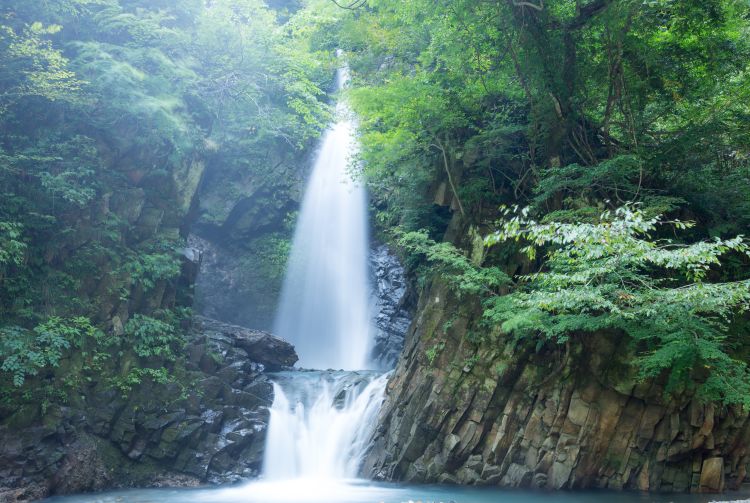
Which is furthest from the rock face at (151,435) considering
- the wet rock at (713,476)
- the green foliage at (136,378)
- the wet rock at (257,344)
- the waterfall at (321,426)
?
the wet rock at (713,476)

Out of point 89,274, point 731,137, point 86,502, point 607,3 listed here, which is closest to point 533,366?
point 731,137

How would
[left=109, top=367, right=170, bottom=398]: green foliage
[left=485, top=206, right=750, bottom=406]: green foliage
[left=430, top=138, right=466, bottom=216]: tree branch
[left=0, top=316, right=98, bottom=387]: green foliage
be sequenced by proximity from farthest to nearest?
1. [left=430, top=138, right=466, bottom=216]: tree branch
2. [left=109, top=367, right=170, bottom=398]: green foliage
3. [left=0, top=316, right=98, bottom=387]: green foliage
4. [left=485, top=206, right=750, bottom=406]: green foliage

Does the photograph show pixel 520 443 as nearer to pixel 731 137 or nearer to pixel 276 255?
pixel 731 137

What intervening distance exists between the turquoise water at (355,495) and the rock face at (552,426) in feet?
1.43

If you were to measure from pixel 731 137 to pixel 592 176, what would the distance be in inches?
152

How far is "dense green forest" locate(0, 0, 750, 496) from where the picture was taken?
10.7 metres

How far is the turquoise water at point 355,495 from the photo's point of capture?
33.2ft

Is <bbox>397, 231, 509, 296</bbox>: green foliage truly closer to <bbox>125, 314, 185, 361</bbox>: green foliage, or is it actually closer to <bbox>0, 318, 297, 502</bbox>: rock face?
<bbox>0, 318, 297, 502</bbox>: rock face

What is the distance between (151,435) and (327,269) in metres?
11.3

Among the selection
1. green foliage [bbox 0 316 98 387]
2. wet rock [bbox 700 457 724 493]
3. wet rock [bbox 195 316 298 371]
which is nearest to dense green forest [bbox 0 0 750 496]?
green foliage [bbox 0 316 98 387]

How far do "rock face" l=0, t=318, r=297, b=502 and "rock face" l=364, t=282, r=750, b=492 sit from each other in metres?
3.69

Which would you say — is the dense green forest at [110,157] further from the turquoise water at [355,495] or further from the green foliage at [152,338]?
the turquoise water at [355,495]

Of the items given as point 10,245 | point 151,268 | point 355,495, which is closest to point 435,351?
point 355,495

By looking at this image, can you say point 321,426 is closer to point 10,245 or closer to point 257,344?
point 257,344
